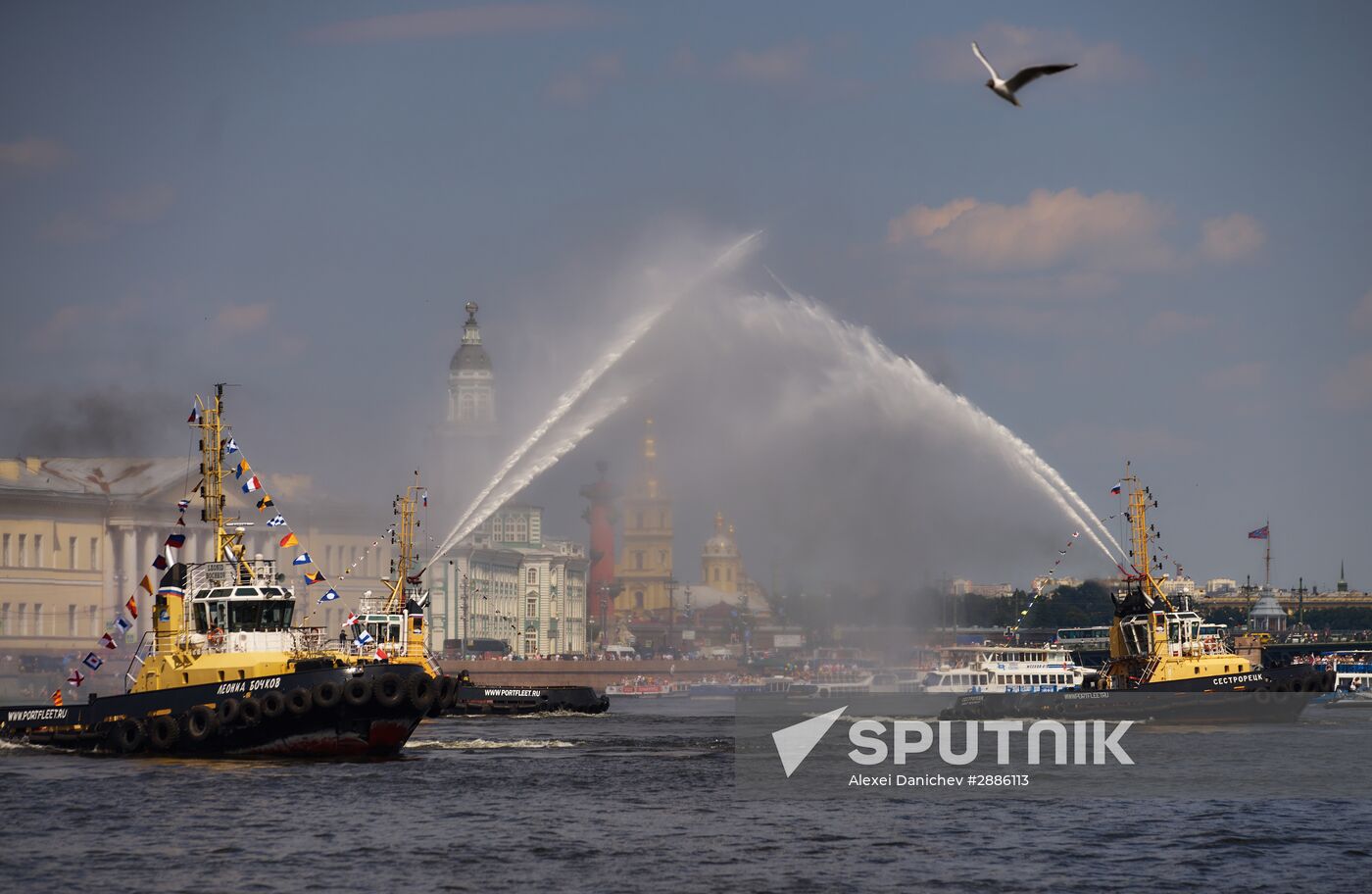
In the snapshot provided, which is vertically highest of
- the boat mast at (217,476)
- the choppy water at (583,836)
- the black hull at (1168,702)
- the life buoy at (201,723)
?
the boat mast at (217,476)

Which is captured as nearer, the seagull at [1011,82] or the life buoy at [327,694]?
the seagull at [1011,82]

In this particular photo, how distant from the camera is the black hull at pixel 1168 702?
7794 centimetres

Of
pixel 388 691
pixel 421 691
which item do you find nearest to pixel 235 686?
pixel 388 691

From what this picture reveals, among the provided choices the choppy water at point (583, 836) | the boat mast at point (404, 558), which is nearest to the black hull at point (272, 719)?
the choppy water at point (583, 836)

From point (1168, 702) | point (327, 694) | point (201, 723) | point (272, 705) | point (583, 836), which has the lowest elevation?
point (583, 836)

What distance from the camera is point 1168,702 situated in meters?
77.9

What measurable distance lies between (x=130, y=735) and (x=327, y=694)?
6.81 meters

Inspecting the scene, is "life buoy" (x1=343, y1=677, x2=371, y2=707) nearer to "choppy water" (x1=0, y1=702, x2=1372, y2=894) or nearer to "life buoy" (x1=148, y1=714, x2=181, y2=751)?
"choppy water" (x1=0, y1=702, x2=1372, y2=894)

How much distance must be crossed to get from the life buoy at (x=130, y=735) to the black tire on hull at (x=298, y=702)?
5202 millimetres

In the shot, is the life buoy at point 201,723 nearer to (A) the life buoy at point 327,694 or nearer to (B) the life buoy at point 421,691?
(A) the life buoy at point 327,694

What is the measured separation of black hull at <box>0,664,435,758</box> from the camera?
55688 mm

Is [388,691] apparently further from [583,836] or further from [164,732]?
[583,836]

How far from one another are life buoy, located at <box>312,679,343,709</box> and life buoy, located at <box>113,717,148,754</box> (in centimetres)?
589

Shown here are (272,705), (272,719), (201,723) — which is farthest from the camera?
(201,723)
